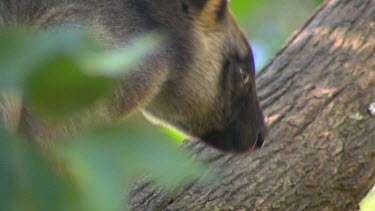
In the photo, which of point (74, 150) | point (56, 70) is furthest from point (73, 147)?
point (56, 70)

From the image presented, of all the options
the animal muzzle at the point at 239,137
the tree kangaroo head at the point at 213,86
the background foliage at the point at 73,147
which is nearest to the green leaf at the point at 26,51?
the background foliage at the point at 73,147

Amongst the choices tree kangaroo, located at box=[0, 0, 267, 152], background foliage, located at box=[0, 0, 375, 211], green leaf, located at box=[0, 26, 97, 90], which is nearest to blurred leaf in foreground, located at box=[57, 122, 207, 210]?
background foliage, located at box=[0, 0, 375, 211]

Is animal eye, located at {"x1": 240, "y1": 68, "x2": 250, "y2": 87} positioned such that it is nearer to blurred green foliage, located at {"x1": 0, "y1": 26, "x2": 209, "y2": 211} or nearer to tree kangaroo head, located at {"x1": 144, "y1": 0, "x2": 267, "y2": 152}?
tree kangaroo head, located at {"x1": 144, "y1": 0, "x2": 267, "y2": 152}

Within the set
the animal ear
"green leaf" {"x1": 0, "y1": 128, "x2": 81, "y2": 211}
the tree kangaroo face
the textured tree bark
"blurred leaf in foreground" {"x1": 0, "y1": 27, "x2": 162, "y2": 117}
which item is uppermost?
"blurred leaf in foreground" {"x1": 0, "y1": 27, "x2": 162, "y2": 117}

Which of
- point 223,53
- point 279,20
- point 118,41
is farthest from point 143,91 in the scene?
point 279,20

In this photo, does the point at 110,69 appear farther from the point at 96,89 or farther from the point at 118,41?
the point at 118,41

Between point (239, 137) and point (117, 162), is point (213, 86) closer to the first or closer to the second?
point (239, 137)

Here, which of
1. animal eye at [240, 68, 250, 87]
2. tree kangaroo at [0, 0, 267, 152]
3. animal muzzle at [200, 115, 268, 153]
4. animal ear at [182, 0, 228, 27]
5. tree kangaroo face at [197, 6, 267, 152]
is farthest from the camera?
animal muzzle at [200, 115, 268, 153]
